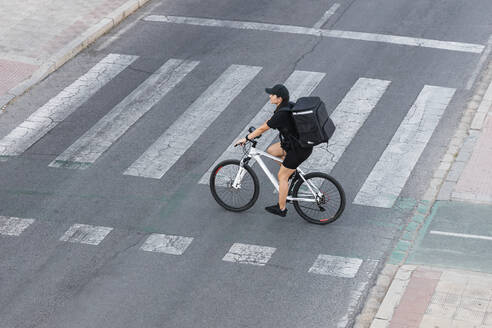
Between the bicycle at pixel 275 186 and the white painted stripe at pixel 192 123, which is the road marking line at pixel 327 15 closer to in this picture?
the white painted stripe at pixel 192 123

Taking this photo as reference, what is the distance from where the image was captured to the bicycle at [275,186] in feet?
38.7

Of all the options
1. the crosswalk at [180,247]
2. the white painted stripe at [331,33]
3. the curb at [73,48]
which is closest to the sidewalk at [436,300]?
the crosswalk at [180,247]

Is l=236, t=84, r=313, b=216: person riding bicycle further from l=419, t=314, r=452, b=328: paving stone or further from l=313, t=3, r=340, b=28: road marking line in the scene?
l=313, t=3, r=340, b=28: road marking line

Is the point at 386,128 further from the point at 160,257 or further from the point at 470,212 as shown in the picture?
the point at 160,257

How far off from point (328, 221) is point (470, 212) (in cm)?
201

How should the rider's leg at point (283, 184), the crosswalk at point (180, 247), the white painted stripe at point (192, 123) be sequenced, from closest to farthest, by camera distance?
the crosswalk at point (180, 247) → the rider's leg at point (283, 184) → the white painted stripe at point (192, 123)

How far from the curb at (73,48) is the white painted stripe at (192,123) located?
339 cm

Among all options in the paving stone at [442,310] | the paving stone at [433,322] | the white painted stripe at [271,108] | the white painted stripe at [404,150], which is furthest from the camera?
the white painted stripe at [271,108]

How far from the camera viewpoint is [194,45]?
704 inches

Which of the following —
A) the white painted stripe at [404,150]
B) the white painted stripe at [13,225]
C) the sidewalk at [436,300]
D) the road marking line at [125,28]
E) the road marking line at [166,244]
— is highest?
the white painted stripe at [13,225]

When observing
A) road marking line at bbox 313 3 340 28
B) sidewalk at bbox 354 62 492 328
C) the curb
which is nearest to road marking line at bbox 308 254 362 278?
Answer: sidewalk at bbox 354 62 492 328

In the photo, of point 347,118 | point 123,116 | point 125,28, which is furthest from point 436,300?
point 125,28

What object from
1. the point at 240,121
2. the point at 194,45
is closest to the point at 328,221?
the point at 240,121

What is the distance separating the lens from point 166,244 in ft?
38.0
